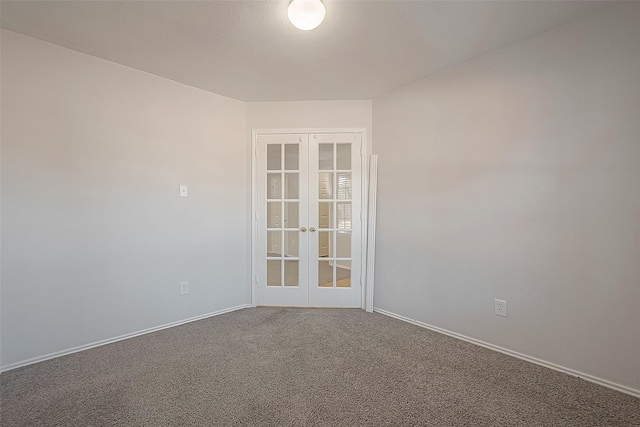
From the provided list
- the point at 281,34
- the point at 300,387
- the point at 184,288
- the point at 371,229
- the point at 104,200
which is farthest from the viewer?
the point at 371,229

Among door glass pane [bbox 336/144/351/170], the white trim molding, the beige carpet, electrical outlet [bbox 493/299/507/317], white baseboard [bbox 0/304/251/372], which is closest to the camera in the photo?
the beige carpet

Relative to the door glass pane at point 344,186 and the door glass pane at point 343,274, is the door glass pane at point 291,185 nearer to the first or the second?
the door glass pane at point 344,186

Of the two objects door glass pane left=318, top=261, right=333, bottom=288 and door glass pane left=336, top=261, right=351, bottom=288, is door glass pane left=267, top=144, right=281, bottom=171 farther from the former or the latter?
door glass pane left=336, top=261, right=351, bottom=288

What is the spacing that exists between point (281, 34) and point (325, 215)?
1.84 m

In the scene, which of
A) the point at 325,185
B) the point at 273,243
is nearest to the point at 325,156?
the point at 325,185

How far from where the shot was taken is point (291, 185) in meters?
3.32

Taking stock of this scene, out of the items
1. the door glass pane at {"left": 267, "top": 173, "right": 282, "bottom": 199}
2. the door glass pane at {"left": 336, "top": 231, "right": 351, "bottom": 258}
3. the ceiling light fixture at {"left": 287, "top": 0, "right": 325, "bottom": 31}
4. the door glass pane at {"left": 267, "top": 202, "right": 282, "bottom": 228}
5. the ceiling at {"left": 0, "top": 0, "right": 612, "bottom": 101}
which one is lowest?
the door glass pane at {"left": 336, "top": 231, "right": 351, "bottom": 258}

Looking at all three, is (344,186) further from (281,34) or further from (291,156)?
(281,34)

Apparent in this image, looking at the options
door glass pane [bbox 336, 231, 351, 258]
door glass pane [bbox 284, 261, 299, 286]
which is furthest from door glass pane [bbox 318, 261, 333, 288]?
door glass pane [bbox 284, 261, 299, 286]

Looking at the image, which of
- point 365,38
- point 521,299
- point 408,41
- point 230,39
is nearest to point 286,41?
point 230,39

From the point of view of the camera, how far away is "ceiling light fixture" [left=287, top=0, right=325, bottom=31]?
1.64 m

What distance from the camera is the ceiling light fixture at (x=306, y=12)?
164cm

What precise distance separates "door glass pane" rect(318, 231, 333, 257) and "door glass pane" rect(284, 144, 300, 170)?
82 cm

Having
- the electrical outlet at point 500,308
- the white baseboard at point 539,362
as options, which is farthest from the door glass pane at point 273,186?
the electrical outlet at point 500,308
